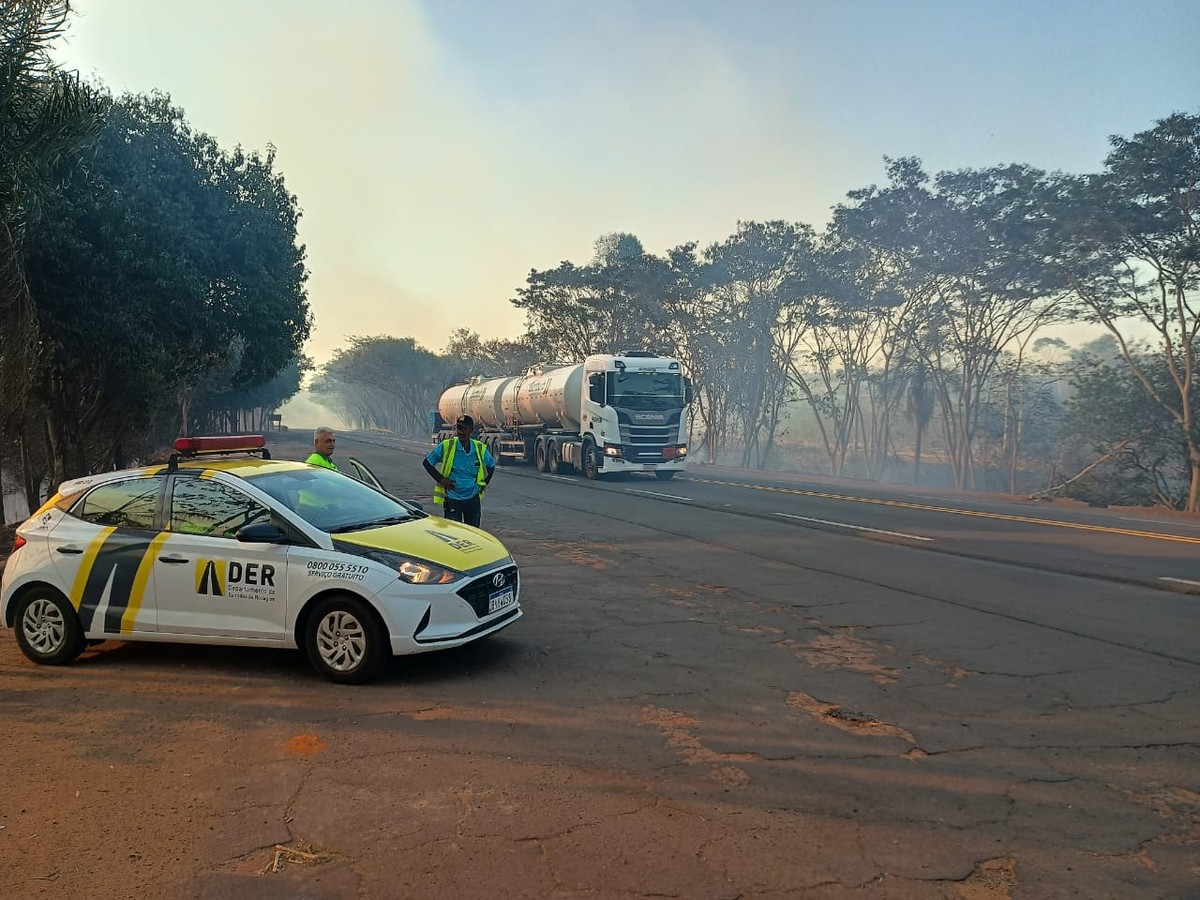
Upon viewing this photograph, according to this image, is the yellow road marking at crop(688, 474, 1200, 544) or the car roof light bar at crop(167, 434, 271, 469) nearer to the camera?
the car roof light bar at crop(167, 434, 271, 469)

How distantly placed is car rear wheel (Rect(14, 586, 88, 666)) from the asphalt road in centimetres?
17

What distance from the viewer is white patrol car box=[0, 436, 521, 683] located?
20.0 ft

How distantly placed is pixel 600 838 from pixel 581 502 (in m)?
15.4

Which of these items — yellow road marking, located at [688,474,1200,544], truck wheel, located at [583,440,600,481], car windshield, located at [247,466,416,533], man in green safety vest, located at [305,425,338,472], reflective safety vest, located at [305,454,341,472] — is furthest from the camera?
truck wheel, located at [583,440,600,481]

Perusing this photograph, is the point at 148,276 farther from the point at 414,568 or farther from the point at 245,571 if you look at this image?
the point at 414,568

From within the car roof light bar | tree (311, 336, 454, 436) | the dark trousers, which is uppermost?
tree (311, 336, 454, 436)

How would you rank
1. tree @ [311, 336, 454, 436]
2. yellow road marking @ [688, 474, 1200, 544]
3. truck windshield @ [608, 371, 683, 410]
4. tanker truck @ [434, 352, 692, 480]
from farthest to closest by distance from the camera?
tree @ [311, 336, 454, 436]
tanker truck @ [434, 352, 692, 480]
truck windshield @ [608, 371, 683, 410]
yellow road marking @ [688, 474, 1200, 544]

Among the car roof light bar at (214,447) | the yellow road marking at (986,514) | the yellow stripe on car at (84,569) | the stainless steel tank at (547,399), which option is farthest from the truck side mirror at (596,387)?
the yellow stripe on car at (84,569)

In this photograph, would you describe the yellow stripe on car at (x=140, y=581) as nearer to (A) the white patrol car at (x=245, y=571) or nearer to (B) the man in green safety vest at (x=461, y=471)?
(A) the white patrol car at (x=245, y=571)

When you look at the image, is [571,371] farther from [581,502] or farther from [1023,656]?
[1023,656]

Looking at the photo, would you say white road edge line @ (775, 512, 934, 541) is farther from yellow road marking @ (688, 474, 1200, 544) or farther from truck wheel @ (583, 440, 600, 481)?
truck wheel @ (583, 440, 600, 481)

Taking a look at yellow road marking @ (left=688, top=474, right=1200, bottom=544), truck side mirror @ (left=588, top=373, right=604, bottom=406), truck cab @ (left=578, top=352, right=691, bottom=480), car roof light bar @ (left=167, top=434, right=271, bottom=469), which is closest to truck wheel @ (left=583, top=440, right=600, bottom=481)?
Answer: truck cab @ (left=578, top=352, right=691, bottom=480)

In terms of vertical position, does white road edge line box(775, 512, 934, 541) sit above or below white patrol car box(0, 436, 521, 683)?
below

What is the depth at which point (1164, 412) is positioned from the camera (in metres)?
28.5
